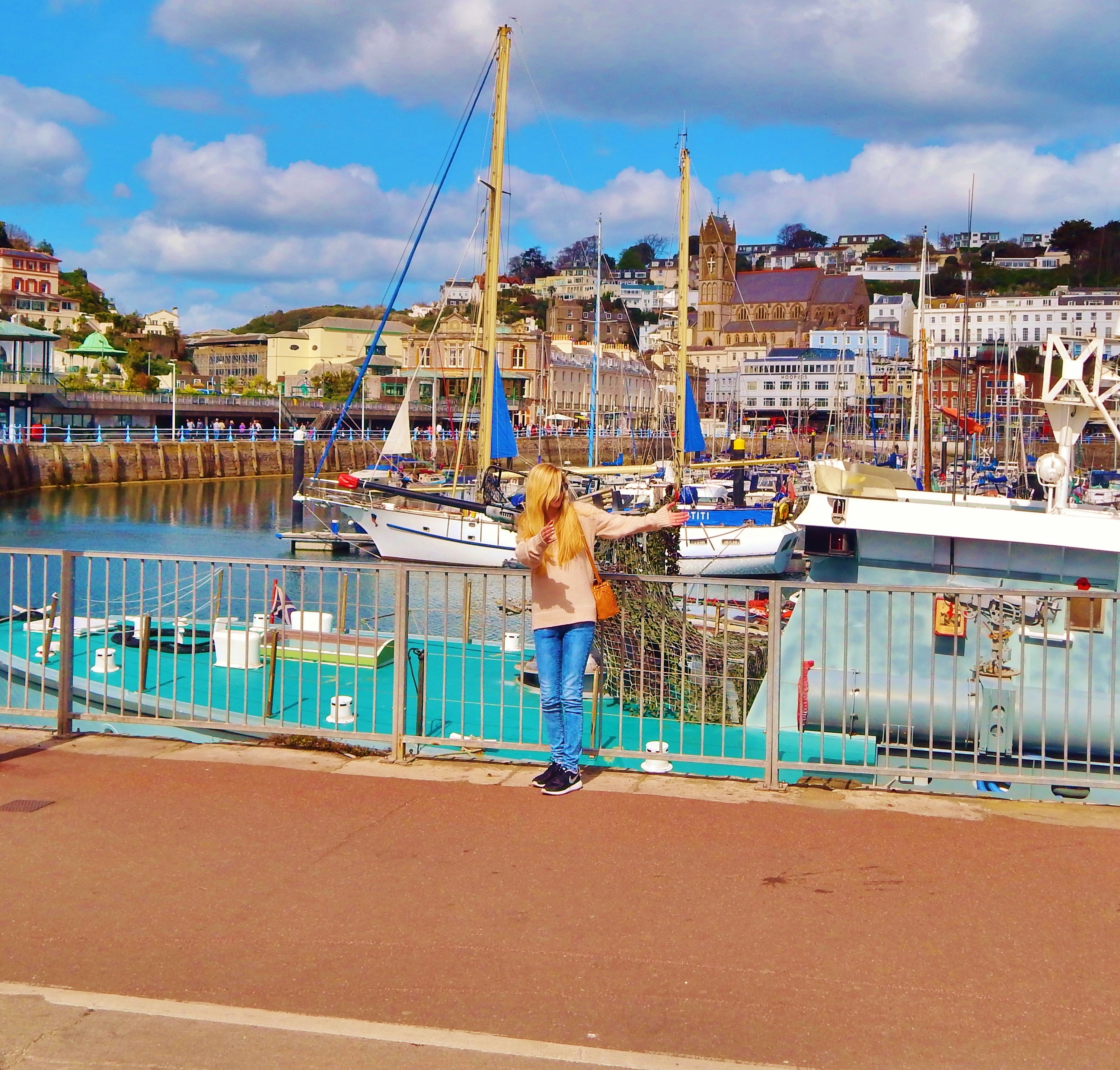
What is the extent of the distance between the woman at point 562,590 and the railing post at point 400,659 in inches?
36.3

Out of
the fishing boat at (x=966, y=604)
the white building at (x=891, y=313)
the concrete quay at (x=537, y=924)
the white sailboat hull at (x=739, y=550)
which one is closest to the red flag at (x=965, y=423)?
the white sailboat hull at (x=739, y=550)

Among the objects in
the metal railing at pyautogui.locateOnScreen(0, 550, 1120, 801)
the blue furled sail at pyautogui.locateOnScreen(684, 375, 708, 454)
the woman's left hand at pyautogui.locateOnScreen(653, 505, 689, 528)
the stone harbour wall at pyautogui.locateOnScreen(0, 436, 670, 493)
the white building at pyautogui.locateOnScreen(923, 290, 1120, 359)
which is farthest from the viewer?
the white building at pyautogui.locateOnScreen(923, 290, 1120, 359)

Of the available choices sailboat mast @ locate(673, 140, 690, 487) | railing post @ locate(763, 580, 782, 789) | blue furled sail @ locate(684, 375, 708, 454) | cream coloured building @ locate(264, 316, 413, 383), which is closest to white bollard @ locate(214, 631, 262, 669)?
railing post @ locate(763, 580, 782, 789)

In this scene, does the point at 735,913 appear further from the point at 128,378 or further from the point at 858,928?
the point at 128,378

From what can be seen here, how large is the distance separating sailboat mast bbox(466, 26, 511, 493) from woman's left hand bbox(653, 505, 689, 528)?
28.3 meters

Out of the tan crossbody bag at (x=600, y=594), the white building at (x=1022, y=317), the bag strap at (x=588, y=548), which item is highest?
the white building at (x=1022, y=317)

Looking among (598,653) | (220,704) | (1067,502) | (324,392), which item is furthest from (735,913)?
(324,392)

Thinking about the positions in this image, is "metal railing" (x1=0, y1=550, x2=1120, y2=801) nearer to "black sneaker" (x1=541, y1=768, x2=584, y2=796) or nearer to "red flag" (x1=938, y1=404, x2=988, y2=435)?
"black sneaker" (x1=541, y1=768, x2=584, y2=796)

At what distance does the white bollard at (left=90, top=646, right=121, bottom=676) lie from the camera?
12.0 metres

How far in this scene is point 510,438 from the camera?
39.1 m

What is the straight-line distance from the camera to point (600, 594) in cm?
709

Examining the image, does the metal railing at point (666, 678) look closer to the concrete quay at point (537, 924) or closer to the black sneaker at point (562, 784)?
the black sneaker at point (562, 784)

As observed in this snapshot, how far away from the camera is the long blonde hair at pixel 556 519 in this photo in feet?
22.9

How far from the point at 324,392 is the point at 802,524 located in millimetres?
125310
